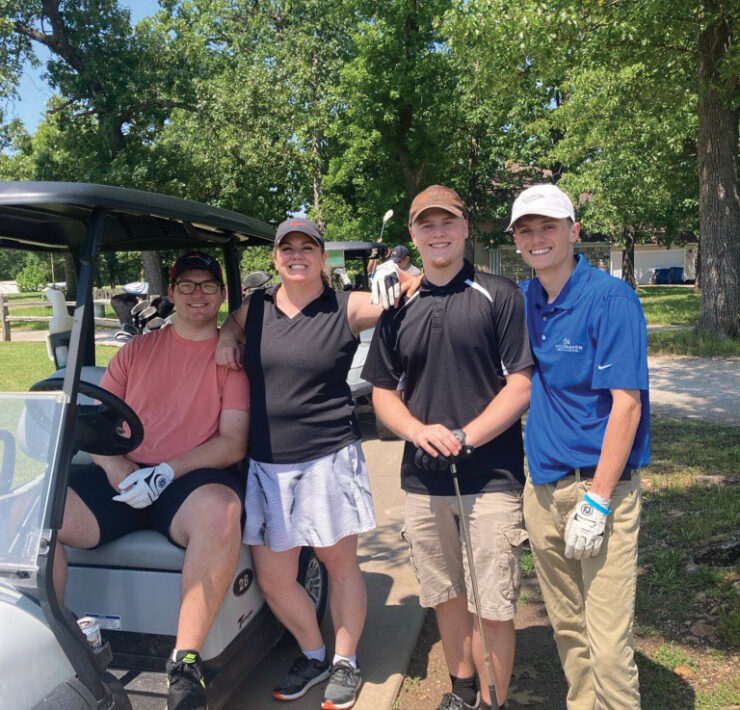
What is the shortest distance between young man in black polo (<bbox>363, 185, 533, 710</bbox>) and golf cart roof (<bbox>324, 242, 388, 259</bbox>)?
6.43 metres

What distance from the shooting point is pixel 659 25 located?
8.81 meters

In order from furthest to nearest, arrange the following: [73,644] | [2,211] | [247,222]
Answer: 1. [247,222]
2. [2,211]
3. [73,644]

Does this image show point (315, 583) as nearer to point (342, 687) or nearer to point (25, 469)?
point (342, 687)

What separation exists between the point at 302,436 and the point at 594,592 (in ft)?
3.82

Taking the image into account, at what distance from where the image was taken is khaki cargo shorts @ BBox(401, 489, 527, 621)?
254 centimetres

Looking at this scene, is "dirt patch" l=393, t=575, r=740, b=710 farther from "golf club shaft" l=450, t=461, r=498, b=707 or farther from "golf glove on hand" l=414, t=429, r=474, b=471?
"golf glove on hand" l=414, t=429, r=474, b=471

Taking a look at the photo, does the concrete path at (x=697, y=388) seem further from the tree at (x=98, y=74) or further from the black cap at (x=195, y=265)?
the tree at (x=98, y=74)

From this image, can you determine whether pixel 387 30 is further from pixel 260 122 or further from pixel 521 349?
pixel 521 349

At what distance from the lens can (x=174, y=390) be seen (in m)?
2.96

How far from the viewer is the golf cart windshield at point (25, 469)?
6.42 feet

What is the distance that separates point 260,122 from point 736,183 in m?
13.0

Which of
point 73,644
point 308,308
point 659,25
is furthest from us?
point 659,25

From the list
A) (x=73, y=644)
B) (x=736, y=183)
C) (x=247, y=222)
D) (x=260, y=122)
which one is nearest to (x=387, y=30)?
(x=260, y=122)

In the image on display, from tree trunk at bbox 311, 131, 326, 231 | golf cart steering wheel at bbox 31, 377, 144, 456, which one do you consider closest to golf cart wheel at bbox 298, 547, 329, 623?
golf cart steering wheel at bbox 31, 377, 144, 456
